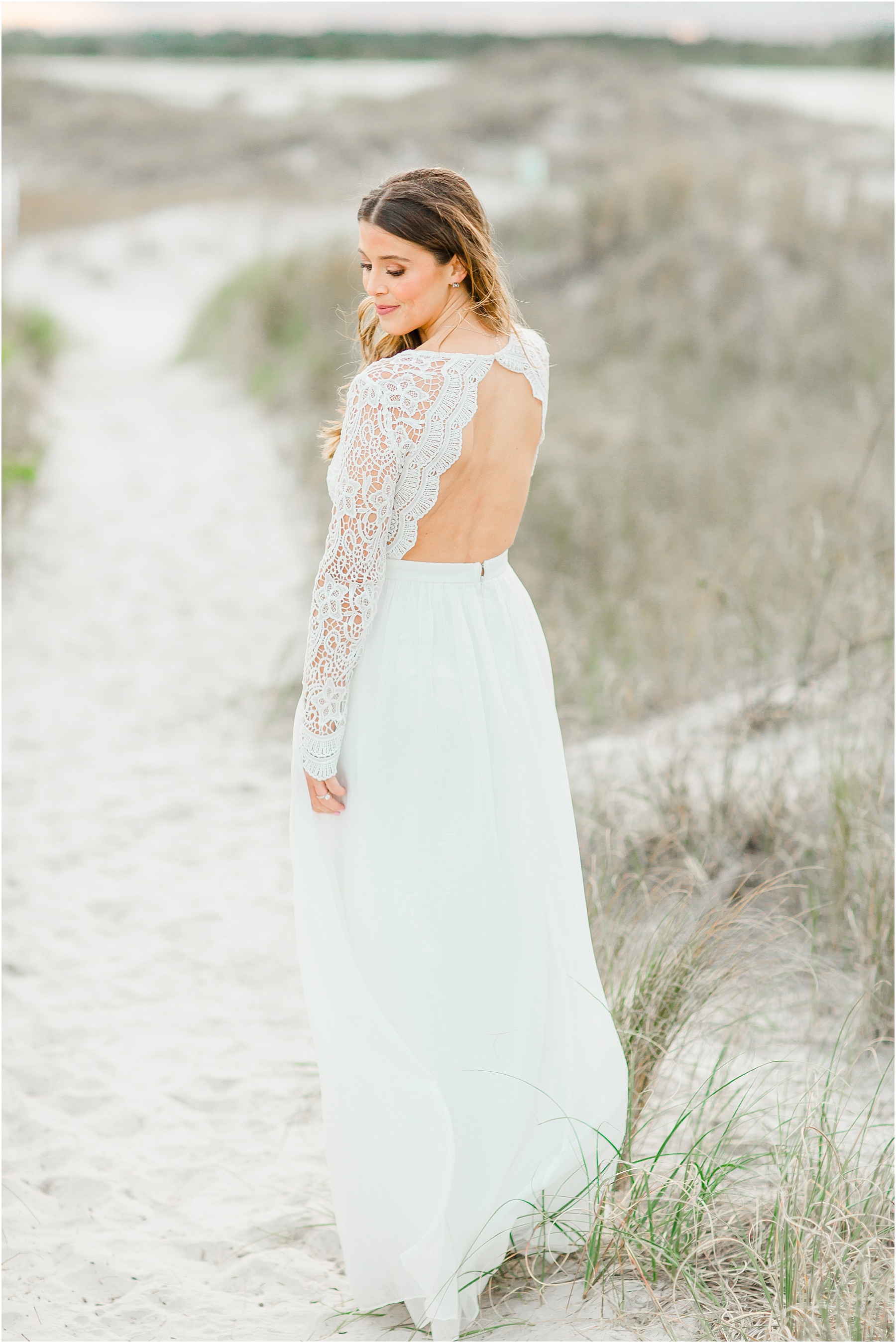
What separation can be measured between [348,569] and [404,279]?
0.48m

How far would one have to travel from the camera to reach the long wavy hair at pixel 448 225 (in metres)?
1.79

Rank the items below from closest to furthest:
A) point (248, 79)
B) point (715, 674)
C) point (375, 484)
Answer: point (375, 484) < point (715, 674) < point (248, 79)

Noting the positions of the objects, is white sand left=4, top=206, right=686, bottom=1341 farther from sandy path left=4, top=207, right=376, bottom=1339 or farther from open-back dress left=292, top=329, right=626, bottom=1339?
open-back dress left=292, top=329, right=626, bottom=1339

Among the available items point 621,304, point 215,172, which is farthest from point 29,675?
point 215,172

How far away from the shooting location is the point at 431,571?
6.21 ft

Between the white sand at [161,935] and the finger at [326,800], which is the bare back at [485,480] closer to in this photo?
the finger at [326,800]

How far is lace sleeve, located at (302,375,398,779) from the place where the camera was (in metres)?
Result: 1.77

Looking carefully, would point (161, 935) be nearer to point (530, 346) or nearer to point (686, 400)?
point (530, 346)

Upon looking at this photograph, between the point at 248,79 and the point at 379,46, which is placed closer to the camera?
the point at 248,79

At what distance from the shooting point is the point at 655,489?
690 cm

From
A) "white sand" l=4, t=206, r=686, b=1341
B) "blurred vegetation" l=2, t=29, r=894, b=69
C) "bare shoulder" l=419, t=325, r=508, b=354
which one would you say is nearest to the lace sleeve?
"bare shoulder" l=419, t=325, r=508, b=354

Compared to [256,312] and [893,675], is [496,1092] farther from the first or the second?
[256,312]

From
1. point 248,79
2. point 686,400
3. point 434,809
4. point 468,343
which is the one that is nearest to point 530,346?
point 468,343

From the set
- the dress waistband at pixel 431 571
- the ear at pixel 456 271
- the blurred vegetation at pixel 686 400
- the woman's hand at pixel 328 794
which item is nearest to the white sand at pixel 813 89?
the blurred vegetation at pixel 686 400
